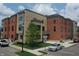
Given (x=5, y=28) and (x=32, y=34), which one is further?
(x=5, y=28)

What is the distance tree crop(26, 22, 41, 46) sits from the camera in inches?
173

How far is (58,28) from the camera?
14.7ft

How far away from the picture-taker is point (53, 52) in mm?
4430

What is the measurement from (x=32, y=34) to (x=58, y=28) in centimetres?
46

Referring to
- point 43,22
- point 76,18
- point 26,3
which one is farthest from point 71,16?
point 26,3

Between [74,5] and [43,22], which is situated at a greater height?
[74,5]

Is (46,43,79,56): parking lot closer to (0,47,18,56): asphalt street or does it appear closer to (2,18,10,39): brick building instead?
(0,47,18,56): asphalt street

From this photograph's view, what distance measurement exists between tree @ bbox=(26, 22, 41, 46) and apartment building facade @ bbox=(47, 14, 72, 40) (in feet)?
0.70

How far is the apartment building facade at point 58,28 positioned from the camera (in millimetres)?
4441

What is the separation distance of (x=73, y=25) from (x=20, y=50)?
3.30 ft

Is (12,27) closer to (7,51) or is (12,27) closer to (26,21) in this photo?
(26,21)

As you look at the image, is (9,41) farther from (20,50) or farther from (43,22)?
(43,22)

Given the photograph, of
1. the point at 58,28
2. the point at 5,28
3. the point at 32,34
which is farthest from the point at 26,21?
the point at 58,28

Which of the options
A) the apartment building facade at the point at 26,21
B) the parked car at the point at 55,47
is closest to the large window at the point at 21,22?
the apartment building facade at the point at 26,21
